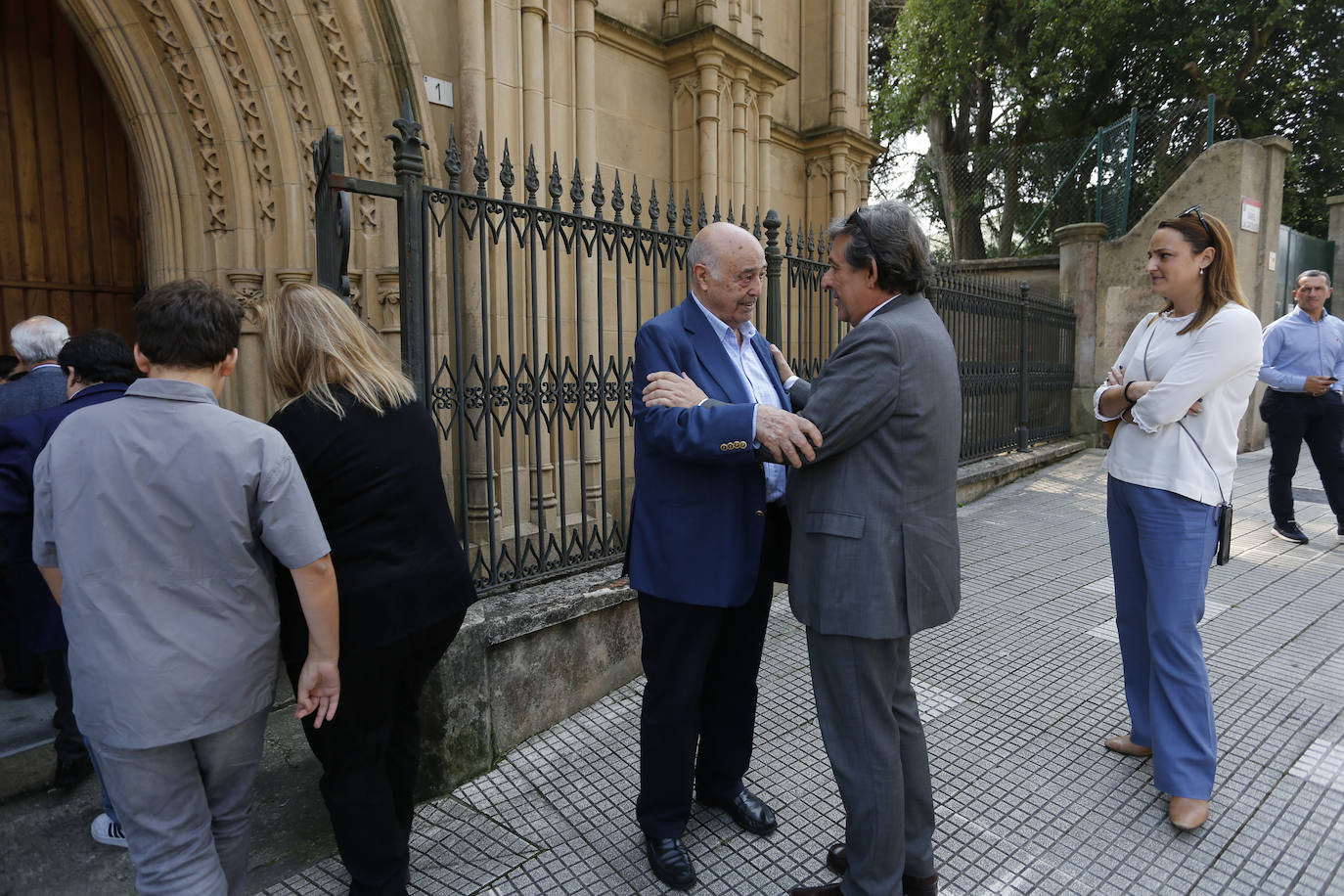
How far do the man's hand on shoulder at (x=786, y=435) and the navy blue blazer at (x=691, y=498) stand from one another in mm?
203

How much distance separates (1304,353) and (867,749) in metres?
6.02

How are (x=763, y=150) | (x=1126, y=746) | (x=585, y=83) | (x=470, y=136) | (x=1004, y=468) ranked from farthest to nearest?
(x=1004, y=468)
(x=763, y=150)
(x=585, y=83)
(x=470, y=136)
(x=1126, y=746)

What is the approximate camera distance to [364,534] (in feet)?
6.57

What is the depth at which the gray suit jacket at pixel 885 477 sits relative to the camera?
1.95m

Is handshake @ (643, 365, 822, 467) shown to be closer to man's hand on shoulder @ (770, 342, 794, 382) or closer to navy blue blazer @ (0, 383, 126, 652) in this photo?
man's hand on shoulder @ (770, 342, 794, 382)

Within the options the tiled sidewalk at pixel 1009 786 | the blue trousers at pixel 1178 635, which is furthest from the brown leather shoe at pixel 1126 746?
the blue trousers at pixel 1178 635

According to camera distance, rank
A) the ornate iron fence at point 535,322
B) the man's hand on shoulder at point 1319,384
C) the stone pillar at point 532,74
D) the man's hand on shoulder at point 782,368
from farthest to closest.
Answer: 1. the man's hand on shoulder at point 1319,384
2. the stone pillar at point 532,74
3. the ornate iron fence at point 535,322
4. the man's hand on shoulder at point 782,368

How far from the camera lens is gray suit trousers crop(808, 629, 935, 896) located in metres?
2.05

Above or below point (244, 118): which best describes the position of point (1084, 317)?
A: below

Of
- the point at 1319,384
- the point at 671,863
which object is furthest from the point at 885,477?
the point at 1319,384

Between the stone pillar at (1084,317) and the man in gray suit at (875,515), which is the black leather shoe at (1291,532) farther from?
the man in gray suit at (875,515)

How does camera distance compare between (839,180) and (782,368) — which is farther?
(839,180)

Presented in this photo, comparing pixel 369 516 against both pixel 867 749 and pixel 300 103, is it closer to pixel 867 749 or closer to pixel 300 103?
pixel 867 749

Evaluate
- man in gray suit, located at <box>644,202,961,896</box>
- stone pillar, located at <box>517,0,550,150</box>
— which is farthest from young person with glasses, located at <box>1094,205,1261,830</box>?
stone pillar, located at <box>517,0,550,150</box>
